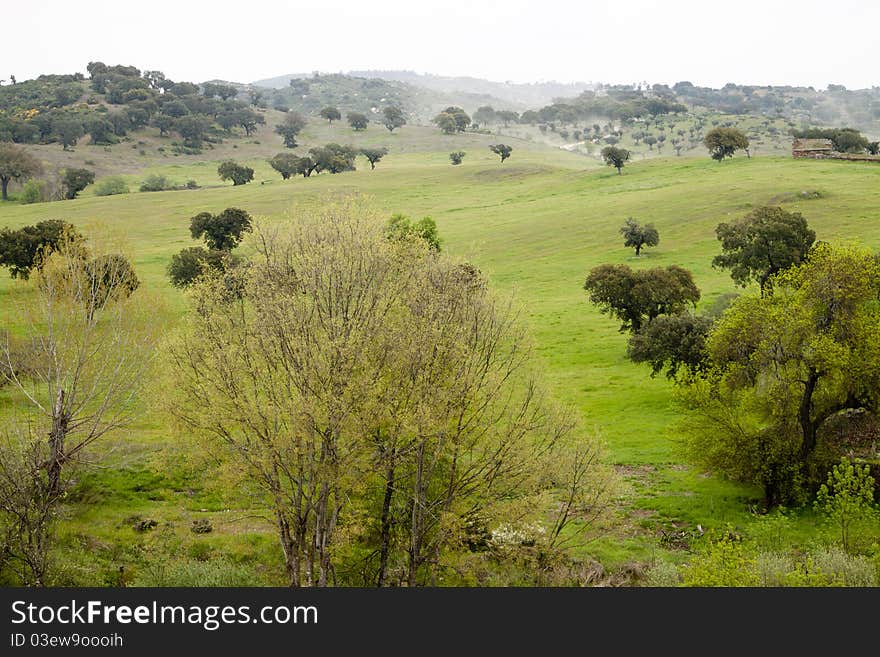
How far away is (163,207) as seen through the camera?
118 meters

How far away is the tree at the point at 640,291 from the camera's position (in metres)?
51.6

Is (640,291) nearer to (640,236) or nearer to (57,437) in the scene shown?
(640,236)

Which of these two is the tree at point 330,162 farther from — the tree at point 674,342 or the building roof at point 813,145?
the tree at point 674,342

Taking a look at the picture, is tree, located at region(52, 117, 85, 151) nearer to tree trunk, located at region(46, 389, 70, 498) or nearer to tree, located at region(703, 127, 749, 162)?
tree, located at region(703, 127, 749, 162)

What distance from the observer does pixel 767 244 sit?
57.3m

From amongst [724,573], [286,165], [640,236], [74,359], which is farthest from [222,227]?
[286,165]

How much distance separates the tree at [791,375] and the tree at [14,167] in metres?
137

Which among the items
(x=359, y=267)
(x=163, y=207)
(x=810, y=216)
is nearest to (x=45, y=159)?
(x=163, y=207)

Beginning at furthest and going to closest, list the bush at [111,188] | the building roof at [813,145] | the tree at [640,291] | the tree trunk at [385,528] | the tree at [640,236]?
1. the bush at [111,188]
2. the building roof at [813,145]
3. the tree at [640,236]
4. the tree at [640,291]
5. the tree trunk at [385,528]

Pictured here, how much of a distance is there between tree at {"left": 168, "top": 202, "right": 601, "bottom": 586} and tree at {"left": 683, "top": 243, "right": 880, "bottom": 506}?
418 inches

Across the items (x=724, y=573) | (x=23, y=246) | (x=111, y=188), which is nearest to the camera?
(x=724, y=573)

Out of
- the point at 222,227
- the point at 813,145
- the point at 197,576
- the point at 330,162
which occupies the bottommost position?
the point at 197,576

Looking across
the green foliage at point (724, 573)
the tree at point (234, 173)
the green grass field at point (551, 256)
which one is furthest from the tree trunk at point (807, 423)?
the tree at point (234, 173)

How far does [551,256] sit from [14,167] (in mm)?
105924
